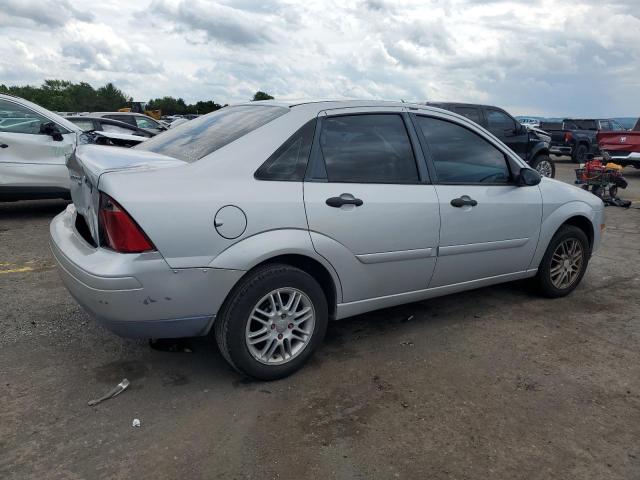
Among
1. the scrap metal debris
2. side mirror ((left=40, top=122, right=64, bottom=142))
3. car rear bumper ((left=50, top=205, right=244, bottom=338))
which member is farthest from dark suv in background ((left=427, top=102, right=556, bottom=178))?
the scrap metal debris

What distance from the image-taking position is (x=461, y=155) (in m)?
4.03

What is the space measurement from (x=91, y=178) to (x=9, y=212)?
6.47 metres

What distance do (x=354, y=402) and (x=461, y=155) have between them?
2.00 metres

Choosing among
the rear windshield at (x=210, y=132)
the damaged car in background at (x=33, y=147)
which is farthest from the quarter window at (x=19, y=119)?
the rear windshield at (x=210, y=132)

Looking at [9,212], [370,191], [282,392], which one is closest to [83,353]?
[282,392]

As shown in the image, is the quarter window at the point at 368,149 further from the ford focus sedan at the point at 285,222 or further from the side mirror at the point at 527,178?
the side mirror at the point at 527,178

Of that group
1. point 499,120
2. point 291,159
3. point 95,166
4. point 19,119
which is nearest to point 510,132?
point 499,120

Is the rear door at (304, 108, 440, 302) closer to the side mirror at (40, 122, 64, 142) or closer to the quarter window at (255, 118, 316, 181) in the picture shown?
the quarter window at (255, 118, 316, 181)

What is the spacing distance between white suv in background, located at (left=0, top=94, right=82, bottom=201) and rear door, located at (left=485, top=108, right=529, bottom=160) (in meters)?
8.39

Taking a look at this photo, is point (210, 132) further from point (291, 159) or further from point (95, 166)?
point (95, 166)

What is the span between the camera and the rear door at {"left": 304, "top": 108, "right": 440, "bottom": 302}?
10.7 feet

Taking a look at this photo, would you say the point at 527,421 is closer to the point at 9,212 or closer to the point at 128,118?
the point at 9,212

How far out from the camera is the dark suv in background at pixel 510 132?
38.0 feet

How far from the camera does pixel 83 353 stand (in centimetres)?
359
